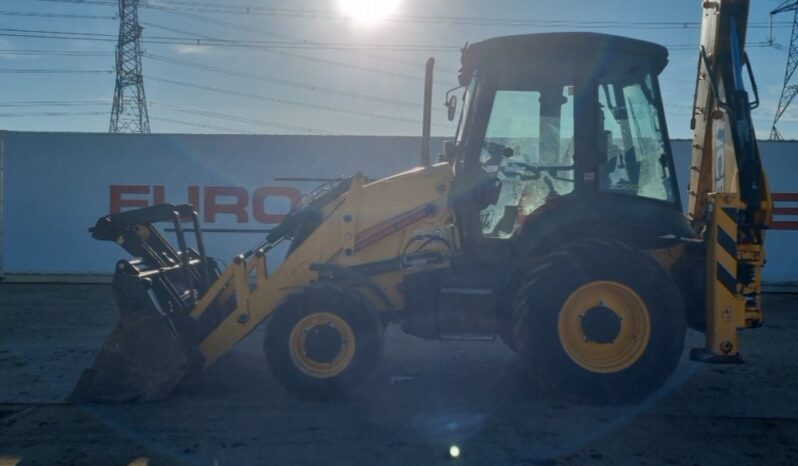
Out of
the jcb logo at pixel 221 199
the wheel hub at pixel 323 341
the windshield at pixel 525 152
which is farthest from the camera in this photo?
the jcb logo at pixel 221 199

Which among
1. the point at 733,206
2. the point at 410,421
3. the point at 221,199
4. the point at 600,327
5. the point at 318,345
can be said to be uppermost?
the point at 221,199

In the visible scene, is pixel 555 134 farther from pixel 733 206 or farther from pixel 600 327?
pixel 600 327

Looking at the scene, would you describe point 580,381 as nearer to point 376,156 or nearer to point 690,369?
point 690,369

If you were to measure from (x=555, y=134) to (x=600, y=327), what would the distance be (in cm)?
162

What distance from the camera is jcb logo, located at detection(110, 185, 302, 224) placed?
44.3ft

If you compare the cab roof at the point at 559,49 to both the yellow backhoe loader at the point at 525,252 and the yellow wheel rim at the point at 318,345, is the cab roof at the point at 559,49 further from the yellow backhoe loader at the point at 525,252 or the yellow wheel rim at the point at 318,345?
the yellow wheel rim at the point at 318,345

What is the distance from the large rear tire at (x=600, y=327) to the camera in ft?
18.6

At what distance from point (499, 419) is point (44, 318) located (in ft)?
23.0

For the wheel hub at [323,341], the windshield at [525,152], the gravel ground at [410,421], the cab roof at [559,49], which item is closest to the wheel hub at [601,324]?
the gravel ground at [410,421]

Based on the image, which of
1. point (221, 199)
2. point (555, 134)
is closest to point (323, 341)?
point (555, 134)

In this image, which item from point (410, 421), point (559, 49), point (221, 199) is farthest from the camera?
point (221, 199)

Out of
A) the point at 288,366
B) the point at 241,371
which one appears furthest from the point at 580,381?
the point at 241,371

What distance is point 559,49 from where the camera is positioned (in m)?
6.05

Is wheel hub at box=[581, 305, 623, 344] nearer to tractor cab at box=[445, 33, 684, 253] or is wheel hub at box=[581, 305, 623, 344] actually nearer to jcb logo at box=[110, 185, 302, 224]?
tractor cab at box=[445, 33, 684, 253]
